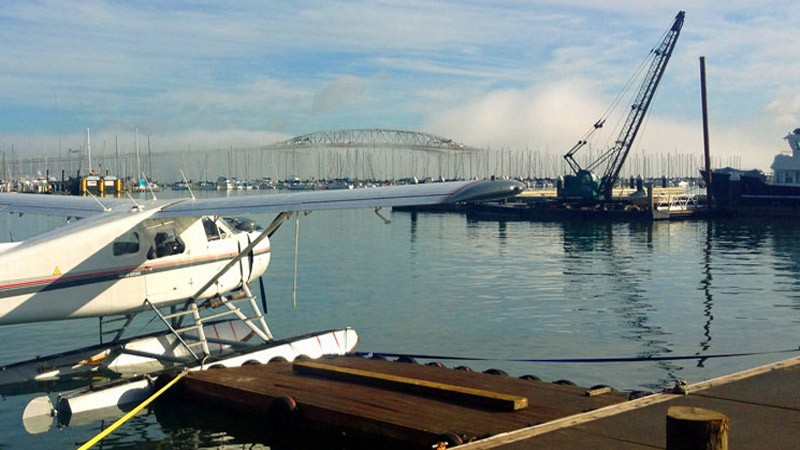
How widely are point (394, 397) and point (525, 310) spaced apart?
38.1 feet

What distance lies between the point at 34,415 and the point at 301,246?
31.8 meters

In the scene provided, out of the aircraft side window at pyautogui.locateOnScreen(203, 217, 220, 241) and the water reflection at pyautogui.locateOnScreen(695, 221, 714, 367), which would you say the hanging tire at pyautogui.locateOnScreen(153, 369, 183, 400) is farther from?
the water reflection at pyautogui.locateOnScreen(695, 221, 714, 367)

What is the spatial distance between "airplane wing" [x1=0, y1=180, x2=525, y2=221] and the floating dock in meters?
2.32

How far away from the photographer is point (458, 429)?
8.12 meters

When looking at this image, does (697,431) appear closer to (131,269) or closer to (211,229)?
(131,269)

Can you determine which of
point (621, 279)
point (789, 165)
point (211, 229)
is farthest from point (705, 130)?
point (211, 229)

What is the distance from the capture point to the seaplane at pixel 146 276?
11031mm

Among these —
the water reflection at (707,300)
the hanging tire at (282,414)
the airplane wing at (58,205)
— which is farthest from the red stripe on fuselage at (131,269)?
the water reflection at (707,300)

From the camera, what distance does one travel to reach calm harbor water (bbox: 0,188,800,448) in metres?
13.4

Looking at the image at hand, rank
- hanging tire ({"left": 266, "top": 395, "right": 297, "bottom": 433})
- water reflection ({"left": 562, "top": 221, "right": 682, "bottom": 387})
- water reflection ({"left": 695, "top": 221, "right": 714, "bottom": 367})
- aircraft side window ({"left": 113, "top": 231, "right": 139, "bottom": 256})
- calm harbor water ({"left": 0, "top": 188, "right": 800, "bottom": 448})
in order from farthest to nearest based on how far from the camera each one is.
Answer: water reflection ({"left": 562, "top": 221, "right": 682, "bottom": 387})
water reflection ({"left": 695, "top": 221, "right": 714, "bottom": 367})
calm harbor water ({"left": 0, "top": 188, "right": 800, "bottom": 448})
aircraft side window ({"left": 113, "top": 231, "right": 139, "bottom": 256})
hanging tire ({"left": 266, "top": 395, "right": 297, "bottom": 433})

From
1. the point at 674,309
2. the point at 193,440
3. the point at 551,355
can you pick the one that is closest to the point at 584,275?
the point at 674,309

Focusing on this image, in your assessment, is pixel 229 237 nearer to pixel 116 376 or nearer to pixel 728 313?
pixel 116 376

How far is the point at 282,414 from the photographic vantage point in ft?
32.0

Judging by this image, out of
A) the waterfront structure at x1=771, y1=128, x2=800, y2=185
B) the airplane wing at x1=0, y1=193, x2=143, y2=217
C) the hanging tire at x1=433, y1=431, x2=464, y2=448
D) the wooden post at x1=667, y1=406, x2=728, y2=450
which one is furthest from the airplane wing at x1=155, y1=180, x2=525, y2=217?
the waterfront structure at x1=771, y1=128, x2=800, y2=185
